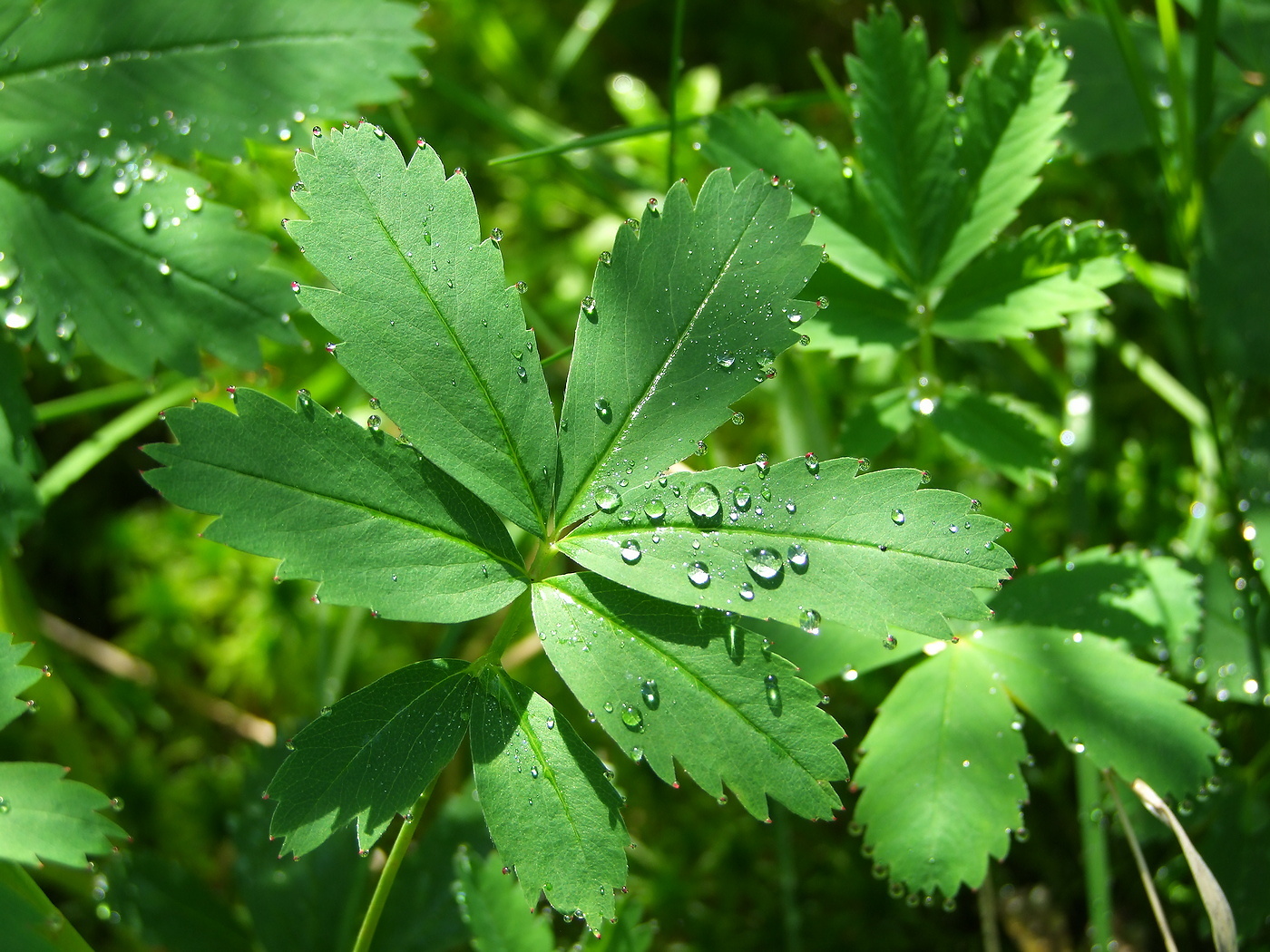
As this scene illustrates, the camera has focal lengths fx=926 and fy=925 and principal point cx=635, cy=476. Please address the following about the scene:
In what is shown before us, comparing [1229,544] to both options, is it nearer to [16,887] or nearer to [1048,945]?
[1048,945]

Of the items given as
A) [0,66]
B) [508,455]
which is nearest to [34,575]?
[0,66]

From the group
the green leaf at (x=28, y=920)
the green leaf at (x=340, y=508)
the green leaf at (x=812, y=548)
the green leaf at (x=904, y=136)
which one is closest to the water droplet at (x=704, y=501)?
the green leaf at (x=812, y=548)

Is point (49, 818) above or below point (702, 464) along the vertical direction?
above

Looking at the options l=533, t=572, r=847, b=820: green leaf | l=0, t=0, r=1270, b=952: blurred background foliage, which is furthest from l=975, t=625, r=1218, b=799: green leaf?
l=533, t=572, r=847, b=820: green leaf

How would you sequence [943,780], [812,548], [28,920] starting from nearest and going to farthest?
[28,920] → [812,548] → [943,780]

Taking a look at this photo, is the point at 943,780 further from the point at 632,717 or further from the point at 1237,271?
the point at 1237,271

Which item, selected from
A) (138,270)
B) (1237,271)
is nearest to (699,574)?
(138,270)

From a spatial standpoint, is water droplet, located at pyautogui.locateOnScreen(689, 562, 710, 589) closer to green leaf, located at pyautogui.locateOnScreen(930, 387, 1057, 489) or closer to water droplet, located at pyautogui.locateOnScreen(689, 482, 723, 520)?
water droplet, located at pyautogui.locateOnScreen(689, 482, 723, 520)
